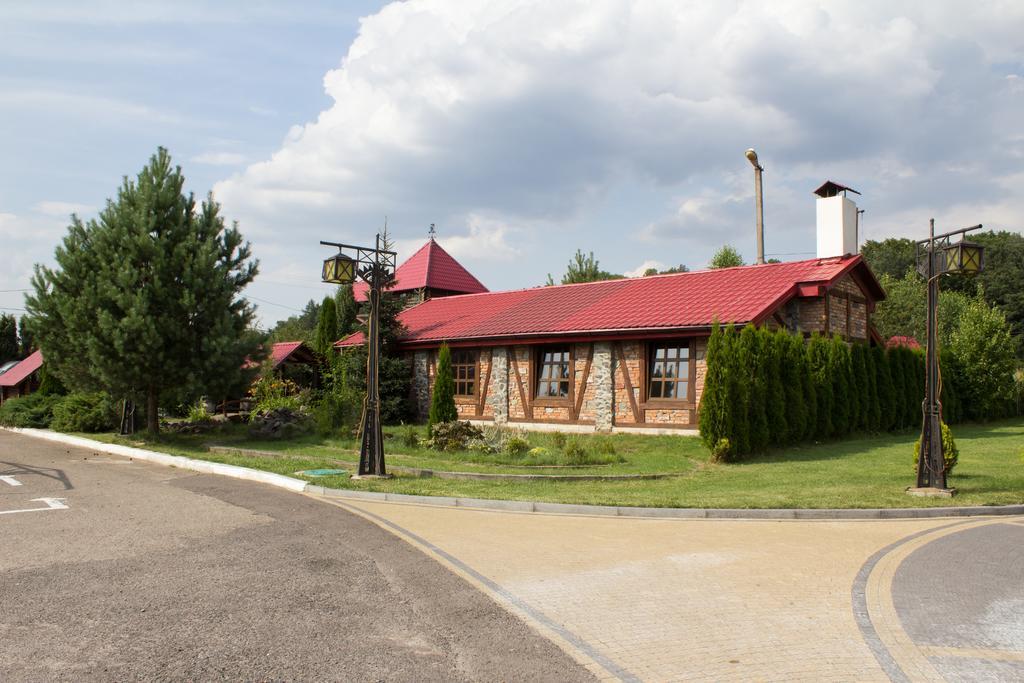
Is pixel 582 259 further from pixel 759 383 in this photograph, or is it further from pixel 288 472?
pixel 288 472

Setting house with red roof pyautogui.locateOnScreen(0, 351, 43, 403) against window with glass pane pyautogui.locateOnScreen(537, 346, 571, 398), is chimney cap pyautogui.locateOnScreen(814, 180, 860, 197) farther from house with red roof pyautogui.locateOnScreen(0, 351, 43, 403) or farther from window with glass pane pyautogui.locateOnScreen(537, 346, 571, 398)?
house with red roof pyautogui.locateOnScreen(0, 351, 43, 403)

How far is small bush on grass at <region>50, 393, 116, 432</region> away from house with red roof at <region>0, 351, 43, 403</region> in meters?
10.2

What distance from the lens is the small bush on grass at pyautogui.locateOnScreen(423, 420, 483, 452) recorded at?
18.4 meters

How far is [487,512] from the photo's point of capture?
10.5 metres

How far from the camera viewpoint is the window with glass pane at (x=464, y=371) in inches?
987

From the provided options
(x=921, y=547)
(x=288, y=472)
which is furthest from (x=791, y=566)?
(x=288, y=472)

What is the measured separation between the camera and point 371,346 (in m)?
14.4

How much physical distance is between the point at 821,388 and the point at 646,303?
529 centimetres

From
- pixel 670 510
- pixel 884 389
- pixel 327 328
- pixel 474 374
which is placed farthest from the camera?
pixel 327 328

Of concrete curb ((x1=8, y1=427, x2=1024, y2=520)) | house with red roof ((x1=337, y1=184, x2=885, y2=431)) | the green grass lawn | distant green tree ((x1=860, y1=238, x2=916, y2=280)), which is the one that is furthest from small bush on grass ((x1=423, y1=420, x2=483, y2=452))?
distant green tree ((x1=860, y1=238, x2=916, y2=280))

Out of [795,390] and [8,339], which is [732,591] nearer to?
[795,390]

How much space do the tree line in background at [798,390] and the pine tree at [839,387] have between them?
26 millimetres

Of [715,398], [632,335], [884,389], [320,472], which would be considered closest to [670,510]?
[715,398]

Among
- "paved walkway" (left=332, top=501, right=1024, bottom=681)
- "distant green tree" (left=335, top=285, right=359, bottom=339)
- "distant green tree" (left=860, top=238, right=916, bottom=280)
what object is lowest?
"paved walkway" (left=332, top=501, right=1024, bottom=681)
